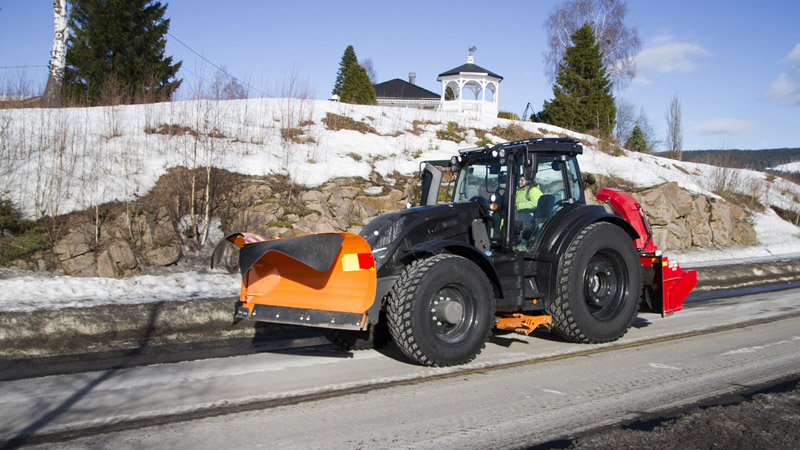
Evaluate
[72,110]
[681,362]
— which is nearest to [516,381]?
[681,362]

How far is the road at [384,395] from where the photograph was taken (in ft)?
12.5

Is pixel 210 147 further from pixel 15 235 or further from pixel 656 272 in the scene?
pixel 656 272

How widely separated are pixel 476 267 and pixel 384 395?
1529 millimetres

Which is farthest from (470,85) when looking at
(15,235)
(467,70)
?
(15,235)

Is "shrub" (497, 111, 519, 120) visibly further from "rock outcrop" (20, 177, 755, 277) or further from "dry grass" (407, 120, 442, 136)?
"rock outcrop" (20, 177, 755, 277)

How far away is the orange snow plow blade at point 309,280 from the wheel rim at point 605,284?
2691mm

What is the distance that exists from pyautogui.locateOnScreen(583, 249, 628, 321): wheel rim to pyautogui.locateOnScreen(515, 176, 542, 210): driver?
0.93 meters

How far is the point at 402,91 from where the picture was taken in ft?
161

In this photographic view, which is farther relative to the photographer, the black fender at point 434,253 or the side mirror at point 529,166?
the side mirror at point 529,166

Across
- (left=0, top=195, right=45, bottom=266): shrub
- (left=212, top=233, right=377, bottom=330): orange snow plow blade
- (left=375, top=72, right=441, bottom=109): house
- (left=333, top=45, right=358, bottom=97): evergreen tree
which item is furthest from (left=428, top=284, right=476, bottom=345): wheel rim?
(left=333, top=45, right=358, bottom=97): evergreen tree

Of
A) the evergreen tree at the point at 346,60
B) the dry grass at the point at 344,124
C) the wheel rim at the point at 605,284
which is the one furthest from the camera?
the evergreen tree at the point at 346,60

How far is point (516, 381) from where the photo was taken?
5020mm

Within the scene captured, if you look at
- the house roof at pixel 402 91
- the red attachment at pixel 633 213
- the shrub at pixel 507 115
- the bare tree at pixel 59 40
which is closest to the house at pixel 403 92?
the house roof at pixel 402 91

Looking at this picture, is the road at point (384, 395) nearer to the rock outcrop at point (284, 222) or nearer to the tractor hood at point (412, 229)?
the tractor hood at point (412, 229)
